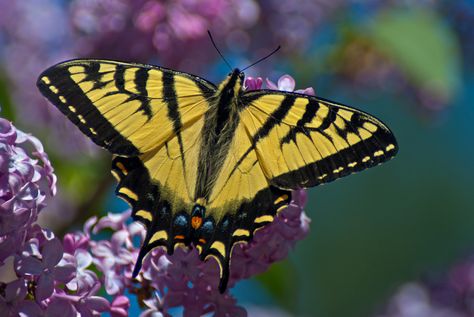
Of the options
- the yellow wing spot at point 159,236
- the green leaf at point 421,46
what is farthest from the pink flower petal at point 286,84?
A: the green leaf at point 421,46

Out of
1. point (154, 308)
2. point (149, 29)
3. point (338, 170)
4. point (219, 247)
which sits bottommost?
point (154, 308)

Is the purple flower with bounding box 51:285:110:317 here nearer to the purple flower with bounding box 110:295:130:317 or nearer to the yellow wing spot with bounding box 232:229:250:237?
the purple flower with bounding box 110:295:130:317

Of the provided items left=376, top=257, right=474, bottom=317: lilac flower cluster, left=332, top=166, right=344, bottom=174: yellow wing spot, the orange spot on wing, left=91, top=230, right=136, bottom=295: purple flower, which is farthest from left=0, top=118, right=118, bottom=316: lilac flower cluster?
left=376, top=257, right=474, bottom=317: lilac flower cluster

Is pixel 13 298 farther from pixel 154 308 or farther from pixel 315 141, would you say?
pixel 315 141

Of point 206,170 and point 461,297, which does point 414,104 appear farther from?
point 206,170

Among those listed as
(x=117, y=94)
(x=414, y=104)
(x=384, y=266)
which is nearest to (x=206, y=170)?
(x=117, y=94)

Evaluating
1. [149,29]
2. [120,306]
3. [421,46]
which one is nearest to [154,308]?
[120,306]
